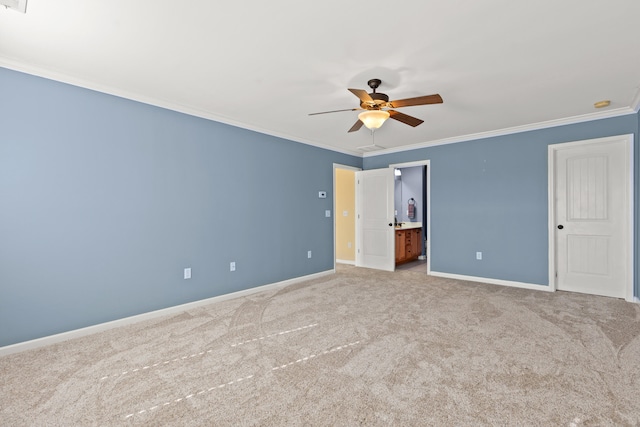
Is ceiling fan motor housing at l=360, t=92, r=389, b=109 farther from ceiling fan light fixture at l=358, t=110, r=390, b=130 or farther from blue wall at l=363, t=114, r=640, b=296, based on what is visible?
blue wall at l=363, t=114, r=640, b=296

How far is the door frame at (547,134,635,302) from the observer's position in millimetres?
3947

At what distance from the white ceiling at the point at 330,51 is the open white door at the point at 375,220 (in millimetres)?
2444

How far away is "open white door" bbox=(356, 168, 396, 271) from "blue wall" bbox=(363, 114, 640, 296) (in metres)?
0.77

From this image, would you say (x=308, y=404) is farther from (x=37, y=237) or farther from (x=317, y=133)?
(x=317, y=133)

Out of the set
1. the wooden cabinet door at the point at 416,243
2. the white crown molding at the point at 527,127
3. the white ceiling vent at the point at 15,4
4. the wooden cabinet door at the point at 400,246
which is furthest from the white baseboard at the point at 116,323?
the wooden cabinet door at the point at 416,243

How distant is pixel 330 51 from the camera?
2455mm

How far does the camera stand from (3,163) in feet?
8.50

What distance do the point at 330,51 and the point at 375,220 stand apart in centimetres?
421

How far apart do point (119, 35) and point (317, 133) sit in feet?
10.0

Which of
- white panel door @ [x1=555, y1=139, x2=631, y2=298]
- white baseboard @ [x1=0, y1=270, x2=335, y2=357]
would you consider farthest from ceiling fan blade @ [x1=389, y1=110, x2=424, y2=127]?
white baseboard @ [x1=0, y1=270, x2=335, y2=357]

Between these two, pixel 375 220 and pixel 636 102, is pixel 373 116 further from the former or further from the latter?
pixel 375 220

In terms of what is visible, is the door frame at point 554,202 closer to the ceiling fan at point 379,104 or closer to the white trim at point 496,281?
the white trim at point 496,281

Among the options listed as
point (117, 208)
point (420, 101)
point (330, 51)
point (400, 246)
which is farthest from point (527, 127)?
point (117, 208)

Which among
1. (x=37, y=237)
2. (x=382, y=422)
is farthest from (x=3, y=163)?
(x=382, y=422)
